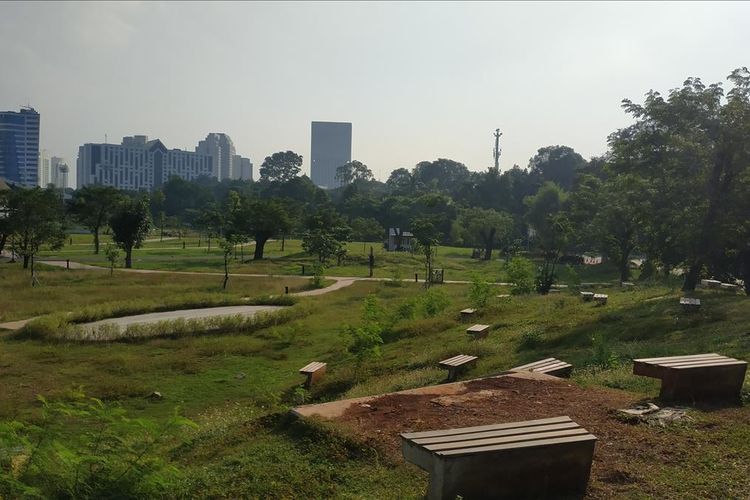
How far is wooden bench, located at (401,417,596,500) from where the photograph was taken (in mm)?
4902

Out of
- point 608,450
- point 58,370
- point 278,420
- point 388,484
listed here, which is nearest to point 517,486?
point 388,484

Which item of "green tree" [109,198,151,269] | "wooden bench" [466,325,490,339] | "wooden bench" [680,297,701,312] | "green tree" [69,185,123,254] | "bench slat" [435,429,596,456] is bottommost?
"wooden bench" [466,325,490,339]

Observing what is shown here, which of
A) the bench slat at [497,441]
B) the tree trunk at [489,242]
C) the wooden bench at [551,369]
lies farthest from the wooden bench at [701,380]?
the tree trunk at [489,242]

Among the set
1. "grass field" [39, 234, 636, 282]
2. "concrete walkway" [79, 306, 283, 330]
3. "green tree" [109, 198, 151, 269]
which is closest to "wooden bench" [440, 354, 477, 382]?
"concrete walkway" [79, 306, 283, 330]

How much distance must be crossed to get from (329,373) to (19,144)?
600 ft

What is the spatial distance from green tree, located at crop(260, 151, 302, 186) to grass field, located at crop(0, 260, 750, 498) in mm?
114149

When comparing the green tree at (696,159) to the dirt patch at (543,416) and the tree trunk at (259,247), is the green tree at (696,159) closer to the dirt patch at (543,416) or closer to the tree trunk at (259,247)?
the dirt patch at (543,416)

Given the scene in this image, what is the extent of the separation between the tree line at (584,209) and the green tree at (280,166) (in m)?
32.1

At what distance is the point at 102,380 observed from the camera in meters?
14.4

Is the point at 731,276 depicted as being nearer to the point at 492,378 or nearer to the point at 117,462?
the point at 492,378

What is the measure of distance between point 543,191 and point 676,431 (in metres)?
63.1

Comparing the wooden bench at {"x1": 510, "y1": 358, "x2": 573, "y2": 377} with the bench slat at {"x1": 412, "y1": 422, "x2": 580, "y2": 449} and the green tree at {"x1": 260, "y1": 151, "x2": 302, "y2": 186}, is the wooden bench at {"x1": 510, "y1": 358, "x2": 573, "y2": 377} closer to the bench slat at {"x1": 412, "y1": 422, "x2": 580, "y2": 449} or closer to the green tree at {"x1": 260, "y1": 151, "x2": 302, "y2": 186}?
the bench slat at {"x1": 412, "y1": 422, "x2": 580, "y2": 449}

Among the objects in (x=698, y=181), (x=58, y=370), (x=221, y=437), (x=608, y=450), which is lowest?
(x=58, y=370)

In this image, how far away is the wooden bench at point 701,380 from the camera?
7.53 metres
